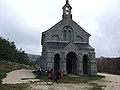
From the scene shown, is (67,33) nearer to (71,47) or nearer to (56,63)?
(71,47)

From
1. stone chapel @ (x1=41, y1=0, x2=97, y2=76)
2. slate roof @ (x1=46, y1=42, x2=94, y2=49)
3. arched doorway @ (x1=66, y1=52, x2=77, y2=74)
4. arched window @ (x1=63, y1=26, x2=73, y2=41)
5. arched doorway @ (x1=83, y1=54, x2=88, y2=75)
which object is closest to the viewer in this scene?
stone chapel @ (x1=41, y1=0, x2=97, y2=76)

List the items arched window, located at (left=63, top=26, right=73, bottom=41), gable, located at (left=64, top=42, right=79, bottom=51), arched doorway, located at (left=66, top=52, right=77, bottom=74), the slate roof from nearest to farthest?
gable, located at (left=64, top=42, right=79, bottom=51)
the slate roof
arched doorway, located at (left=66, top=52, right=77, bottom=74)
arched window, located at (left=63, top=26, right=73, bottom=41)

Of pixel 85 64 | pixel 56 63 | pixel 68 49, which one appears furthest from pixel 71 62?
pixel 68 49

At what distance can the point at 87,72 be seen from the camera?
3947 centimetres

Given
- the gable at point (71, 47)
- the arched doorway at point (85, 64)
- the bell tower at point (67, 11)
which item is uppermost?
the bell tower at point (67, 11)

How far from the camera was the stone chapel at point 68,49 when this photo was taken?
37875mm

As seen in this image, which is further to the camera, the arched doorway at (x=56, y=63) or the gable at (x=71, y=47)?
the arched doorway at (x=56, y=63)

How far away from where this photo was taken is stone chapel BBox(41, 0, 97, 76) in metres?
37.9

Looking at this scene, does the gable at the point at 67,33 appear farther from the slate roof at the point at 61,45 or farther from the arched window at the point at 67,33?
the slate roof at the point at 61,45

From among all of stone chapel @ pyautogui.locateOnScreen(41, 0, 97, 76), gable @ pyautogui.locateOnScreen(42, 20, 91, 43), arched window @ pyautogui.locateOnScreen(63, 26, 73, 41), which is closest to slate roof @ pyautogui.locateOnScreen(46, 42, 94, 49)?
stone chapel @ pyautogui.locateOnScreen(41, 0, 97, 76)

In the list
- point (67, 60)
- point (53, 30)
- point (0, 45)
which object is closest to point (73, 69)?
point (67, 60)

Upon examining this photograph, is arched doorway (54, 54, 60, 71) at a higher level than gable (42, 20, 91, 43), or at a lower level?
lower

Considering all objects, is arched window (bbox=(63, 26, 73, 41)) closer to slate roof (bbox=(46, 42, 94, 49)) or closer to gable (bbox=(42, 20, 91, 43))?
gable (bbox=(42, 20, 91, 43))

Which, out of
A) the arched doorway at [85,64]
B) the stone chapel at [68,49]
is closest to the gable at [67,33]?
the stone chapel at [68,49]
